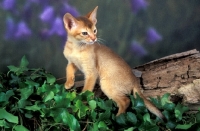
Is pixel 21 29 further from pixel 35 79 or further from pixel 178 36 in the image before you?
pixel 178 36

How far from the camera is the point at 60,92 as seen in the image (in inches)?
98.0

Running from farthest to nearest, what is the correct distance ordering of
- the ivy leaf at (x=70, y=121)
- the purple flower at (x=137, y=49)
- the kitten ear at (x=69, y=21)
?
the purple flower at (x=137, y=49) < the kitten ear at (x=69, y=21) < the ivy leaf at (x=70, y=121)

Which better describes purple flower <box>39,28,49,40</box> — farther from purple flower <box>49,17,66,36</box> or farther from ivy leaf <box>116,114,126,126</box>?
ivy leaf <box>116,114,126,126</box>

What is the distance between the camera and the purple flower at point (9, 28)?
3.17m

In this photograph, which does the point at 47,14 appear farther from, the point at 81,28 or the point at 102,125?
the point at 102,125

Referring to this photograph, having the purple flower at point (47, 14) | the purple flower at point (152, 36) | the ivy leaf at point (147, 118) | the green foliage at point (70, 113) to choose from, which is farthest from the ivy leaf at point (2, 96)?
the purple flower at point (152, 36)

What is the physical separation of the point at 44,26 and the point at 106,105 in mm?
1063

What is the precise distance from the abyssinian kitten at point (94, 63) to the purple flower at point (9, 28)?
642 mm

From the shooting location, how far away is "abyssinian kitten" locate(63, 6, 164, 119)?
8.68ft

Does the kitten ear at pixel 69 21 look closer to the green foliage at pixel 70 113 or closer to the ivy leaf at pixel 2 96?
the green foliage at pixel 70 113

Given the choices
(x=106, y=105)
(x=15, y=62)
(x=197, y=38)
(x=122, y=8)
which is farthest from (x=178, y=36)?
(x=15, y=62)

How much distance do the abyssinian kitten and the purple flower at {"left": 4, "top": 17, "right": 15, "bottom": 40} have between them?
64 cm

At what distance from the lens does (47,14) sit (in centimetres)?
323

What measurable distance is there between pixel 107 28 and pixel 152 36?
424 mm
